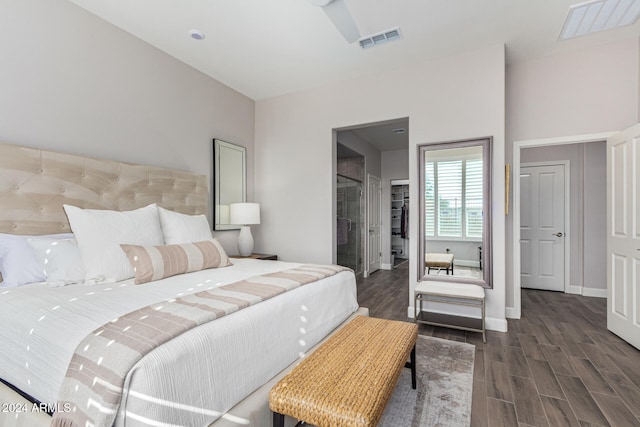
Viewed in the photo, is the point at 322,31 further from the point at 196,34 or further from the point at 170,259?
the point at 170,259

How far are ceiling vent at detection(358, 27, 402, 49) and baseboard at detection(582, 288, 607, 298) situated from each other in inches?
174

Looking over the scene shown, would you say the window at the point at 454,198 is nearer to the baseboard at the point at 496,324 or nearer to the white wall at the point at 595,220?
the baseboard at the point at 496,324

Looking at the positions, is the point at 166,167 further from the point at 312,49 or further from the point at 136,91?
the point at 312,49

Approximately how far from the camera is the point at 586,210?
4.34 meters

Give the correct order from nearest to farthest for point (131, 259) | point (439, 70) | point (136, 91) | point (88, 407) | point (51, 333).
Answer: point (88, 407)
point (51, 333)
point (131, 259)
point (136, 91)
point (439, 70)

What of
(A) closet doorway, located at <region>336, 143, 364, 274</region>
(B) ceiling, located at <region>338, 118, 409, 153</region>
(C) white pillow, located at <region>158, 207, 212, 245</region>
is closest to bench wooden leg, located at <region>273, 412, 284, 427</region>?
(C) white pillow, located at <region>158, 207, 212, 245</region>

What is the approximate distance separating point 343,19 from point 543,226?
429 cm

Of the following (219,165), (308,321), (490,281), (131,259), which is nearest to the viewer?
(308,321)

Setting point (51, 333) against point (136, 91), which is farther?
point (136, 91)

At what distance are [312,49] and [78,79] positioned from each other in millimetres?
2145

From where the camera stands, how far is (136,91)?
292 centimetres

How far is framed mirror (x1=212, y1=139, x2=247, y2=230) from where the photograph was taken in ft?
12.5

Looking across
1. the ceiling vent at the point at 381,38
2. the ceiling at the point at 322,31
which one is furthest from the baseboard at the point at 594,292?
the ceiling vent at the point at 381,38

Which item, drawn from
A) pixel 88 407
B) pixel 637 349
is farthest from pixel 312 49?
pixel 637 349
